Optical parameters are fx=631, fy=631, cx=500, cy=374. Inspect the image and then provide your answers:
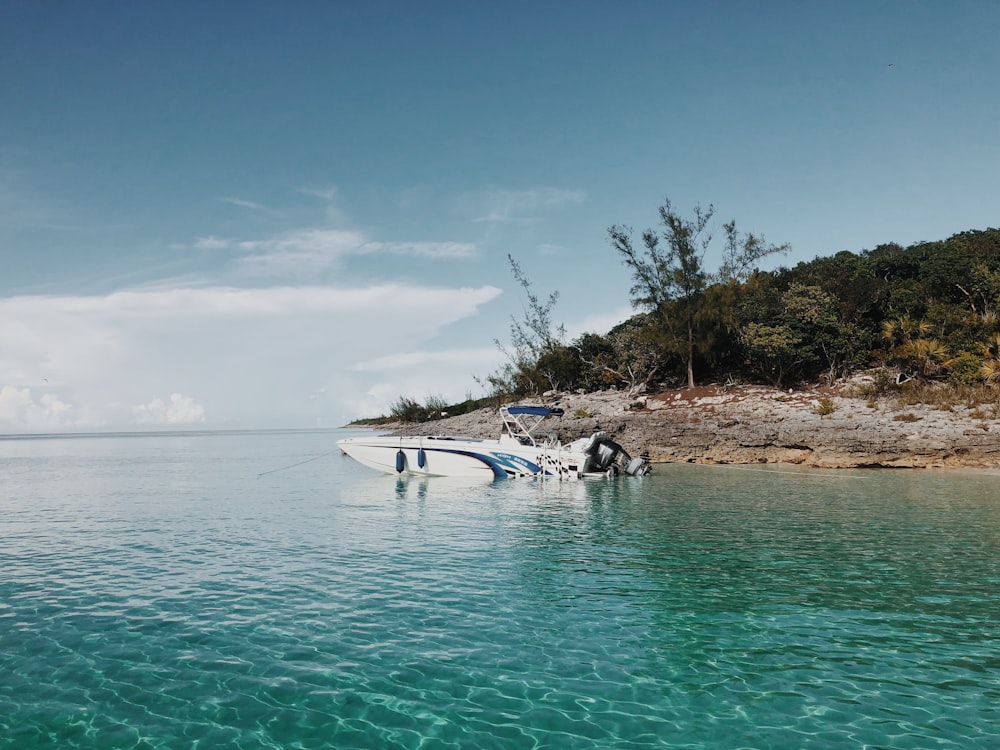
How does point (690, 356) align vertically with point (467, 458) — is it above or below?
above

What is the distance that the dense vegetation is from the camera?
43.4 metres

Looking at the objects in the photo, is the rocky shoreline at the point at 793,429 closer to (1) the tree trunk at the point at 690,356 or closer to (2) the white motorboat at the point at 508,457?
(1) the tree trunk at the point at 690,356

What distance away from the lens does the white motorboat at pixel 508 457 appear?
3081 cm

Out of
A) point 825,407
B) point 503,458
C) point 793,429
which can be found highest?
point 825,407

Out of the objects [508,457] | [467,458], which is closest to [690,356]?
[508,457]

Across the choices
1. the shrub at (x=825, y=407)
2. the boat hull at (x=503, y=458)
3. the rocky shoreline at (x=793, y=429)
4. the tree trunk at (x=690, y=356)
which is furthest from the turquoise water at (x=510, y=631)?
the tree trunk at (x=690, y=356)

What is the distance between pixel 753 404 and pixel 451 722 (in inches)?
1604

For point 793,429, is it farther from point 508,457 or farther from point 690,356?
point 508,457

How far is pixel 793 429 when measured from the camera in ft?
119

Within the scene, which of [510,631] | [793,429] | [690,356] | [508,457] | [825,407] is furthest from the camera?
[690,356]

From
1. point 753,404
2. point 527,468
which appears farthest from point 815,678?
point 753,404

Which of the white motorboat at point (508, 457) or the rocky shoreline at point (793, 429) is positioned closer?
the white motorboat at point (508, 457)

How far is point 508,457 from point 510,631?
2144 cm

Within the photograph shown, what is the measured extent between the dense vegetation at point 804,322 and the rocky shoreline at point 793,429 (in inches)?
162
